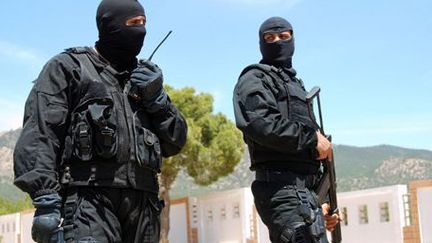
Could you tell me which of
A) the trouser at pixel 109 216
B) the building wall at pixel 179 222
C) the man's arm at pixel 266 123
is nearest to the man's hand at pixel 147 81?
the trouser at pixel 109 216

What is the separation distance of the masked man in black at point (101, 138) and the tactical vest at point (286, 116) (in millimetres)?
1058

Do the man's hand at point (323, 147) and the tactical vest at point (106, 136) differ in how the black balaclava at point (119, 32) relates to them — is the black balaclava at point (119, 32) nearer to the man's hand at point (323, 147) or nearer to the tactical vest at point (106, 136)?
the tactical vest at point (106, 136)

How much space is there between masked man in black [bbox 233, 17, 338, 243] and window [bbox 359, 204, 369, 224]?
16.8 metres

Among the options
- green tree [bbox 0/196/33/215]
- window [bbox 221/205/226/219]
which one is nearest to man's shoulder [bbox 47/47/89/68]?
window [bbox 221/205/226/219]

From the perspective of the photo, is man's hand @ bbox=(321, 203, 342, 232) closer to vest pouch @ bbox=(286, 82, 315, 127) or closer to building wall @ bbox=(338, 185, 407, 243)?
vest pouch @ bbox=(286, 82, 315, 127)

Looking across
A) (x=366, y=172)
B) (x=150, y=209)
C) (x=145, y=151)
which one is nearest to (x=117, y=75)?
(x=145, y=151)

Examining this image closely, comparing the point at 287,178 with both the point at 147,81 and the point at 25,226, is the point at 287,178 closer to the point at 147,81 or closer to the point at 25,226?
the point at 147,81

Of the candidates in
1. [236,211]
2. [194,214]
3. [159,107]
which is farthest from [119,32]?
[194,214]

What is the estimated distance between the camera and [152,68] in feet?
12.4

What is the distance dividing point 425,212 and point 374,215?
202 cm

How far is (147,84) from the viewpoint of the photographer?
3672mm

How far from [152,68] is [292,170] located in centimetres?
133

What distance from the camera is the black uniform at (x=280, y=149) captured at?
4.55 meters

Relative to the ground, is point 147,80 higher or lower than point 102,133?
higher
